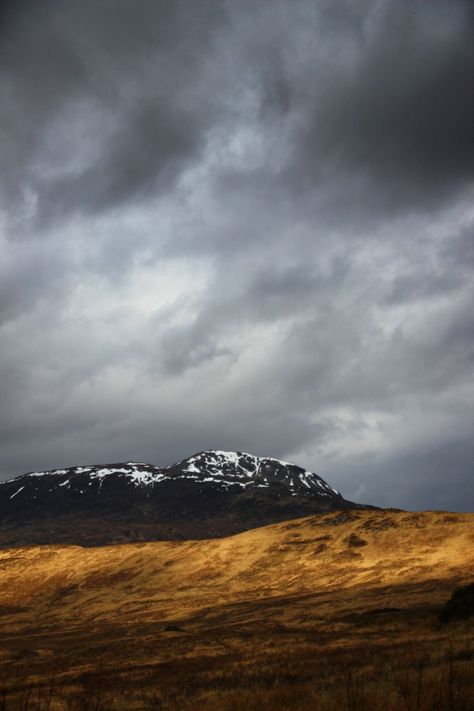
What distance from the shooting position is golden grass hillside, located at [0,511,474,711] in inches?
601

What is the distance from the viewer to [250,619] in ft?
141

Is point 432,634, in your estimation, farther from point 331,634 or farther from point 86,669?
point 86,669

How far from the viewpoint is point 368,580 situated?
57.8 metres

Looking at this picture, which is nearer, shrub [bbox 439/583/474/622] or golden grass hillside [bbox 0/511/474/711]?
golden grass hillside [bbox 0/511/474/711]

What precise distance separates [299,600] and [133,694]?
36821 mm

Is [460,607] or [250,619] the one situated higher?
[460,607]

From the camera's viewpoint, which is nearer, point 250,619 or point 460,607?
point 460,607

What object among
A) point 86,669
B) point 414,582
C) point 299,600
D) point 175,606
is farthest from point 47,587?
point 86,669

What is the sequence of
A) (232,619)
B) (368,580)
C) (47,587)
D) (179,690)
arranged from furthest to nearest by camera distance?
1. (47,587)
2. (368,580)
3. (232,619)
4. (179,690)

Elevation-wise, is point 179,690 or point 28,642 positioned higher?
point 179,690

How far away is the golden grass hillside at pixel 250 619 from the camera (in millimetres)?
15266

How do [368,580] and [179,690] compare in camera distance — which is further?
[368,580]

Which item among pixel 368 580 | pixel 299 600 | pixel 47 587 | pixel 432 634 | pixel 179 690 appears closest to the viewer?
pixel 179 690

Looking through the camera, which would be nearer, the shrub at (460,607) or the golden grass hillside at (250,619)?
the golden grass hillside at (250,619)
